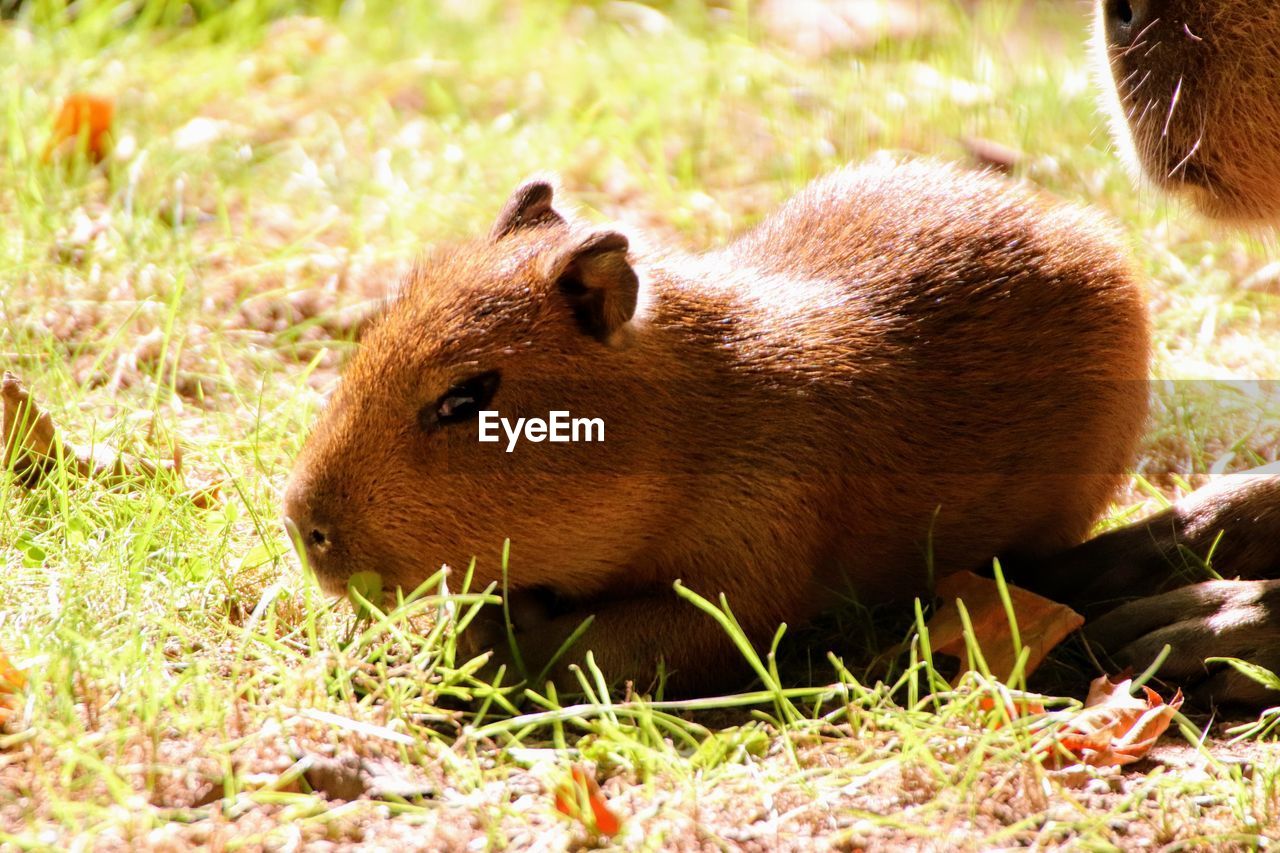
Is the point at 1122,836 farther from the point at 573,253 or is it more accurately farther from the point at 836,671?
the point at 573,253

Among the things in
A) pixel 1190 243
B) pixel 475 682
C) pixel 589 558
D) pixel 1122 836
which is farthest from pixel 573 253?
pixel 1190 243

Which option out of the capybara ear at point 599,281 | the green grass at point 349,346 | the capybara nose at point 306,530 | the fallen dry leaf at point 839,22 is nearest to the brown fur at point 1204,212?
the green grass at point 349,346

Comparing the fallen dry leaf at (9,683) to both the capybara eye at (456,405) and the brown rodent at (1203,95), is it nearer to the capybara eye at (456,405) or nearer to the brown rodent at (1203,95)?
the capybara eye at (456,405)

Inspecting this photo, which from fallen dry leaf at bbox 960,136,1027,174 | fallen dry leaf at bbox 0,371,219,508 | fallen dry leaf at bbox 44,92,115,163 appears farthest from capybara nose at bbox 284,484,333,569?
fallen dry leaf at bbox 960,136,1027,174

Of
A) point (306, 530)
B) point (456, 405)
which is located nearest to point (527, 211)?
point (456, 405)

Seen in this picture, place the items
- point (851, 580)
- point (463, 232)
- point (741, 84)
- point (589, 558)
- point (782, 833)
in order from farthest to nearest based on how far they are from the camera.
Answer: point (741, 84) → point (463, 232) → point (851, 580) → point (589, 558) → point (782, 833)
